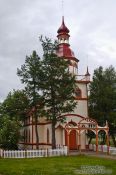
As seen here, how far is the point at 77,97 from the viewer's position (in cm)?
4344

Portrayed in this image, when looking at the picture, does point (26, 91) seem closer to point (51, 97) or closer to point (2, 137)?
point (51, 97)

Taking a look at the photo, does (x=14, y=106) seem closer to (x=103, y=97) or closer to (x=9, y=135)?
(x=9, y=135)

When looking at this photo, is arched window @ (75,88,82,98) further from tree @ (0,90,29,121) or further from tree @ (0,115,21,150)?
tree @ (0,115,21,150)

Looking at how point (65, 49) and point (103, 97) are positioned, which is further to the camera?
point (103, 97)

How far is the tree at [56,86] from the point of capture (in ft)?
124

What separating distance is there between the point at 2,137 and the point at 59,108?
22.1 feet

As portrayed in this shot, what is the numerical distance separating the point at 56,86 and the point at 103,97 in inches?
384

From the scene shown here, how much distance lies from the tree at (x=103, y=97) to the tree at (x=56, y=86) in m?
8.19

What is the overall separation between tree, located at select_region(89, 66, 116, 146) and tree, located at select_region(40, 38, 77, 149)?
819 centimetres

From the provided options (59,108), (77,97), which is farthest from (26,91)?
(77,97)

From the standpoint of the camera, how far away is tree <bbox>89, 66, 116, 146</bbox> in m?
45.5

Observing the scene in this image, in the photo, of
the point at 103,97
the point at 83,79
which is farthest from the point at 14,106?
the point at 103,97

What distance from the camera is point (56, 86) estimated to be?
38.2 meters

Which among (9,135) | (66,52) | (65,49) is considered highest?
(65,49)
